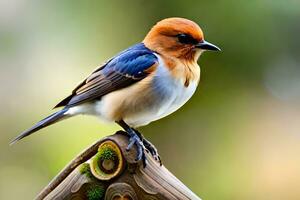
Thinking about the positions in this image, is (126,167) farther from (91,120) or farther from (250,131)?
(250,131)

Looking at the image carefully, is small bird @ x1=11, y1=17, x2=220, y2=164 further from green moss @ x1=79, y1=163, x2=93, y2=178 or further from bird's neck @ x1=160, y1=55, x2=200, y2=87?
green moss @ x1=79, y1=163, x2=93, y2=178

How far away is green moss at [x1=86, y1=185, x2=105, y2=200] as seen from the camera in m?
2.23

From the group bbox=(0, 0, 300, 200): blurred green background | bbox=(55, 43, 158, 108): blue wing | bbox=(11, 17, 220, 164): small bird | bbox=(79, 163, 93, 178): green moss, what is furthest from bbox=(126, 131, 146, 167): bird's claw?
bbox=(0, 0, 300, 200): blurred green background

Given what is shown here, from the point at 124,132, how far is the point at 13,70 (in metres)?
2.04

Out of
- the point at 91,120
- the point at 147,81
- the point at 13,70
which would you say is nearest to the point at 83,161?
the point at 147,81

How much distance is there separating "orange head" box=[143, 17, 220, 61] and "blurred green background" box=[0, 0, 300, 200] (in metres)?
1.34

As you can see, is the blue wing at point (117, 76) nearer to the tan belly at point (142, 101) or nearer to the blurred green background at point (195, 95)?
the tan belly at point (142, 101)

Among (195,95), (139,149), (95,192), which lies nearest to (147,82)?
(139,149)

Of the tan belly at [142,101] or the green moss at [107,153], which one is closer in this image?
the green moss at [107,153]

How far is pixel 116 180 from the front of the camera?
2240 mm

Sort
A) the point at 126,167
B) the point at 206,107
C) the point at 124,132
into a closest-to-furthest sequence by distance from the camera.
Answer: the point at 126,167 < the point at 124,132 < the point at 206,107

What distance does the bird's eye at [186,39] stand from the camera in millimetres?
2742

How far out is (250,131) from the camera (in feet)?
15.0

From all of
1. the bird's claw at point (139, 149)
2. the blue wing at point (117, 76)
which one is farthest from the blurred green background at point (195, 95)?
the bird's claw at point (139, 149)
